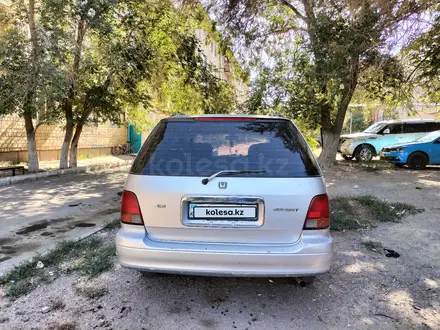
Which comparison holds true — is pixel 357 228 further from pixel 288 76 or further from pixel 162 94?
pixel 162 94

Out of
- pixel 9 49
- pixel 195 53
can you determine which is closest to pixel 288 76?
pixel 195 53

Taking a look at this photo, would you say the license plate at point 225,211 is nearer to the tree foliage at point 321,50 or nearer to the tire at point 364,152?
the tree foliage at point 321,50

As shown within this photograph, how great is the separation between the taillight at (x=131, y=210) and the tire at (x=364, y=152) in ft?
47.5

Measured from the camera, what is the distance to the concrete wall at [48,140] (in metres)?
12.5

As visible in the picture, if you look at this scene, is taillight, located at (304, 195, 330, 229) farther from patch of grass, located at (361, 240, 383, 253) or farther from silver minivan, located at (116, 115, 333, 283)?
patch of grass, located at (361, 240, 383, 253)

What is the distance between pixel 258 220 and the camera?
8.63 feet

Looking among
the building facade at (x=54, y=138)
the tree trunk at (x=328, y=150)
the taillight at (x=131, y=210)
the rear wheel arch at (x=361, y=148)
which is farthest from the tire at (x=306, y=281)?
the rear wheel arch at (x=361, y=148)

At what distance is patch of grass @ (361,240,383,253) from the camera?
14.1 ft

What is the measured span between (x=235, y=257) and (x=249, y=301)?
2.37 feet

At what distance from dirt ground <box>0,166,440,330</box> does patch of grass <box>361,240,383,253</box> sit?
18cm

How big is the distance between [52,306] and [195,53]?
428 inches

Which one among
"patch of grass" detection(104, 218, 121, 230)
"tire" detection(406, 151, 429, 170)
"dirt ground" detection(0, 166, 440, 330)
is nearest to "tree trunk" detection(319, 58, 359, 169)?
"tire" detection(406, 151, 429, 170)

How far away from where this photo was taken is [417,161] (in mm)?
12562

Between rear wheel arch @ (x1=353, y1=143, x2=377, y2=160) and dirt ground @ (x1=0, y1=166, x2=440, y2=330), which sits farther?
rear wheel arch @ (x1=353, y1=143, x2=377, y2=160)
